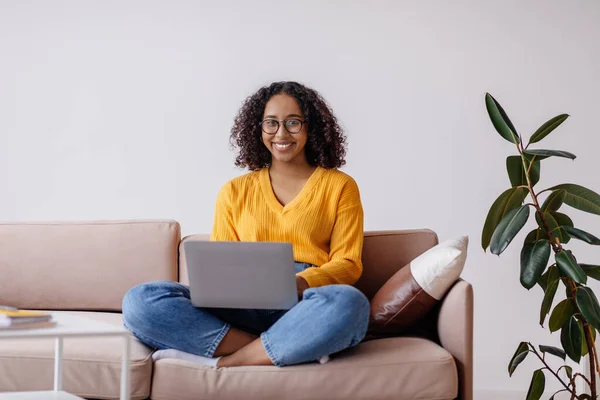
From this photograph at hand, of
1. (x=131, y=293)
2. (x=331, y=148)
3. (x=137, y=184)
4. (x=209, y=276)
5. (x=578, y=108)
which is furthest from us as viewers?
(x=137, y=184)

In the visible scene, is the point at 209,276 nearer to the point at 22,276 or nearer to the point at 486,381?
the point at 22,276

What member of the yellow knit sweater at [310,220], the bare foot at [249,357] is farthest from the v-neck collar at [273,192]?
the bare foot at [249,357]

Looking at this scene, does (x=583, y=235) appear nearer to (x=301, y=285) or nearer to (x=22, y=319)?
(x=301, y=285)

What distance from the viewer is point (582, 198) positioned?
2.52m

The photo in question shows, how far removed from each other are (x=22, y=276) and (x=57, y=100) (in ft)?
3.17

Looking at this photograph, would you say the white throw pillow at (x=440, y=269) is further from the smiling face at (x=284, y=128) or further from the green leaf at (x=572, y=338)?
the smiling face at (x=284, y=128)

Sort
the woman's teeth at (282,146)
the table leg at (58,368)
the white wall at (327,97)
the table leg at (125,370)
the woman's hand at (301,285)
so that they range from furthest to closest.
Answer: the white wall at (327,97) < the woman's teeth at (282,146) < the woman's hand at (301,285) < the table leg at (58,368) < the table leg at (125,370)

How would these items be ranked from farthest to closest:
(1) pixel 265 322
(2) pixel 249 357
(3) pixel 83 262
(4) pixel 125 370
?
(3) pixel 83 262 < (1) pixel 265 322 < (2) pixel 249 357 < (4) pixel 125 370

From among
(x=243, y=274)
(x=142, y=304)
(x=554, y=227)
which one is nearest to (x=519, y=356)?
(x=554, y=227)

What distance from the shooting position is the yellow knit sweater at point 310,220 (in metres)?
2.56

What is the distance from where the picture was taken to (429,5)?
133 inches

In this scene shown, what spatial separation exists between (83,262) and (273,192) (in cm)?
77

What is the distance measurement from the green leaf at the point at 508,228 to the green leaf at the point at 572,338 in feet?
1.15

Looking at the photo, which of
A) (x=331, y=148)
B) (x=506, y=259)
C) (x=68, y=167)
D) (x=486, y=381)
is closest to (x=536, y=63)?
(x=506, y=259)
